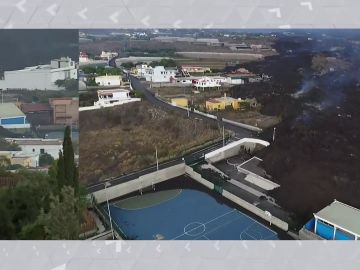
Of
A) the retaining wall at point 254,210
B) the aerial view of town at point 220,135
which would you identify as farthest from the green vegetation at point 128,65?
the retaining wall at point 254,210

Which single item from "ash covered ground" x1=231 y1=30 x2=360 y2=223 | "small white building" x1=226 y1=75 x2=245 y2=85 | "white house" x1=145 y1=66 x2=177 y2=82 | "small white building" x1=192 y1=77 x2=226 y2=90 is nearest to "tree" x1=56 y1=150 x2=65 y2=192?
"white house" x1=145 y1=66 x2=177 y2=82

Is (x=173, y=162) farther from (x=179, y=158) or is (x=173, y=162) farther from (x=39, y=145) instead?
(x=39, y=145)

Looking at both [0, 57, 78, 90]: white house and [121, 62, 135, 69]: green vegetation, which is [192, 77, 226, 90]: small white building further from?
[0, 57, 78, 90]: white house

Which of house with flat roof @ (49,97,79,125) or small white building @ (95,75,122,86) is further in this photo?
small white building @ (95,75,122,86)

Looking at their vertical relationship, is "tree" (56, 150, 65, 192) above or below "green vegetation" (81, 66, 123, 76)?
below

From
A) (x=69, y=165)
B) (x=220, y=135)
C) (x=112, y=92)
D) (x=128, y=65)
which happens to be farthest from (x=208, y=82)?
(x=69, y=165)

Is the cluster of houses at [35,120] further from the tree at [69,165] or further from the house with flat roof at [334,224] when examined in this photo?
the house with flat roof at [334,224]
